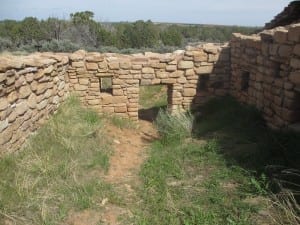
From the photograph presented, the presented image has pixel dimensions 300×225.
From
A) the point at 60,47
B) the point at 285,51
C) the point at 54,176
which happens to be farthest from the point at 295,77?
the point at 60,47

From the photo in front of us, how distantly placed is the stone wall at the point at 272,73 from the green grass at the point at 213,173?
0.36 meters

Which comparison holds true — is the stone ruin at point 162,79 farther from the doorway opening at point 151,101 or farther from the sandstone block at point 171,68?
the doorway opening at point 151,101

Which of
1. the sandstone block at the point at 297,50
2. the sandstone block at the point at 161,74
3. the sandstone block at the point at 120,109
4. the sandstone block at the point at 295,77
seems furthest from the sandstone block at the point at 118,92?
the sandstone block at the point at 297,50

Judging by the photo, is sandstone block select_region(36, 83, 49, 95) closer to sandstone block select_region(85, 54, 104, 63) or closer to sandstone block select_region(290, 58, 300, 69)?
sandstone block select_region(85, 54, 104, 63)

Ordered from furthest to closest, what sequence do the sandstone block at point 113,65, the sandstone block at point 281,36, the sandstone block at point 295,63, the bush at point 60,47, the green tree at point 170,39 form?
the green tree at point 170,39, the bush at point 60,47, the sandstone block at point 113,65, the sandstone block at point 281,36, the sandstone block at point 295,63

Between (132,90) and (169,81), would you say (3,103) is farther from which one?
(169,81)

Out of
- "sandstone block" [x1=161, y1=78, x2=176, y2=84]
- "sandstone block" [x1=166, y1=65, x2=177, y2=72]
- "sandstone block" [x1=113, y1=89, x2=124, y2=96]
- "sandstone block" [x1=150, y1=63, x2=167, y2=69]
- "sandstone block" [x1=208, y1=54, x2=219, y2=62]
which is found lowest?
"sandstone block" [x1=113, y1=89, x2=124, y2=96]

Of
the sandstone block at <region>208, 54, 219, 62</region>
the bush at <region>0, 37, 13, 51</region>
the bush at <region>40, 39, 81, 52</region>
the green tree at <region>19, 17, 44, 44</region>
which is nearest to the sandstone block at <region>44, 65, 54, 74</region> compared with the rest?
the sandstone block at <region>208, 54, 219, 62</region>

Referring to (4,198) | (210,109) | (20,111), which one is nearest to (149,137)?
(210,109)

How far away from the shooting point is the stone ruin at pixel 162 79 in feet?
16.2

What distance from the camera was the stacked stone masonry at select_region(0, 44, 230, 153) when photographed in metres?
6.43

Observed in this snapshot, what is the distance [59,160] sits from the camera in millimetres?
4711


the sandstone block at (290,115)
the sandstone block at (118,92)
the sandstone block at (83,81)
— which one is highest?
the sandstone block at (83,81)

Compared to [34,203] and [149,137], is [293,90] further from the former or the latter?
[34,203]
